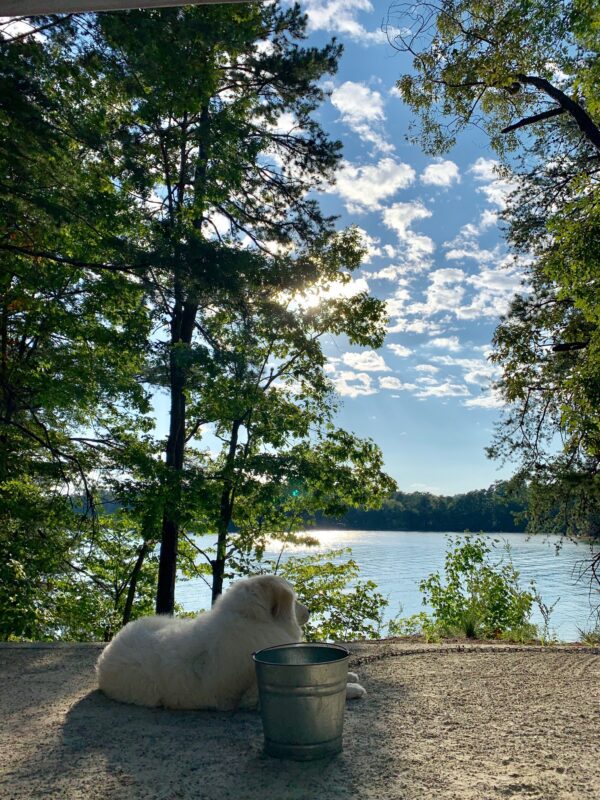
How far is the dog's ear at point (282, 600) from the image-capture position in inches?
181

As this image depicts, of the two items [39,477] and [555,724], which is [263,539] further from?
[555,724]

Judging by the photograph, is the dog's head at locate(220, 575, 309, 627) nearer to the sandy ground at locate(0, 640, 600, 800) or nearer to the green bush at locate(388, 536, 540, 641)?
the sandy ground at locate(0, 640, 600, 800)

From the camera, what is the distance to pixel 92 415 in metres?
12.7

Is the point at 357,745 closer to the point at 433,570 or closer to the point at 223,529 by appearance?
the point at 223,529

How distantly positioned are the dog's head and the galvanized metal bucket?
100cm

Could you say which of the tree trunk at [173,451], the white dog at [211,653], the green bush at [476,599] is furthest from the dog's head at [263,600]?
the tree trunk at [173,451]

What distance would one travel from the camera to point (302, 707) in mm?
3389

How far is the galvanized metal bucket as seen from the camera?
3.38m

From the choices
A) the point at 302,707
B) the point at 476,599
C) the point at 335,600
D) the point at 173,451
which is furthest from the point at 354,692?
the point at 335,600

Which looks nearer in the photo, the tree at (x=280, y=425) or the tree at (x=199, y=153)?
the tree at (x=199, y=153)

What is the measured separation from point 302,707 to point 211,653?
1173 millimetres

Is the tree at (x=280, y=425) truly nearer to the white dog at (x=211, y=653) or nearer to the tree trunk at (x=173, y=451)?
the tree trunk at (x=173, y=451)

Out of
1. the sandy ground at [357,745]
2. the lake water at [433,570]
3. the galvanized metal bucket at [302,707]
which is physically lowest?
the lake water at [433,570]

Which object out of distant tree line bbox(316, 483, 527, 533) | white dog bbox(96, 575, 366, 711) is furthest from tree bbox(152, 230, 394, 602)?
distant tree line bbox(316, 483, 527, 533)
